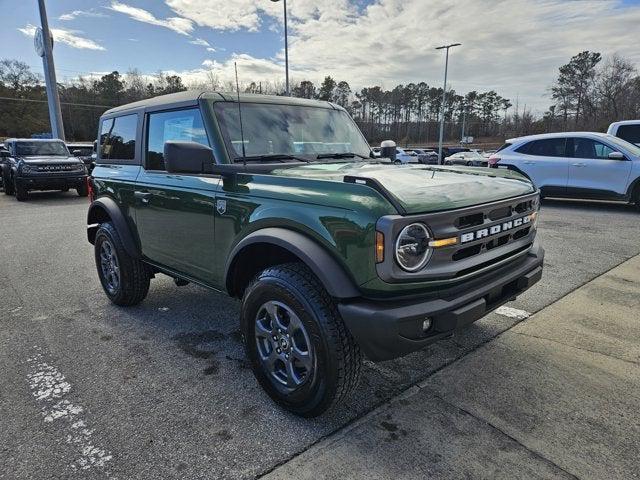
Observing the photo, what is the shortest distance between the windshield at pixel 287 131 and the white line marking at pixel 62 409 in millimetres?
1894

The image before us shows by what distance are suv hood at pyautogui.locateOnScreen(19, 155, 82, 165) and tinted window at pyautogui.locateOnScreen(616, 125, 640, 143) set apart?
1598 centimetres

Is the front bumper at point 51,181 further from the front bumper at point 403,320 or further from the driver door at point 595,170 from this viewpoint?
the front bumper at point 403,320

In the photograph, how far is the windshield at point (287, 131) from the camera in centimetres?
311

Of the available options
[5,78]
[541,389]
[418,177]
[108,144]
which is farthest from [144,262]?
[5,78]

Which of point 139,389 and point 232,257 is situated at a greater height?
point 232,257

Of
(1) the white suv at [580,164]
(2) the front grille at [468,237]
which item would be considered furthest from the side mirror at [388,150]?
(1) the white suv at [580,164]

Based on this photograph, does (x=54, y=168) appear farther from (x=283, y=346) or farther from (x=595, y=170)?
(x=595, y=170)

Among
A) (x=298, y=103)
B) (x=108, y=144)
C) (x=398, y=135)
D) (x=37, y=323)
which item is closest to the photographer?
(x=298, y=103)

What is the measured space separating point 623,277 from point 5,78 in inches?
2925

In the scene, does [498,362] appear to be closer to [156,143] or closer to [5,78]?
[156,143]

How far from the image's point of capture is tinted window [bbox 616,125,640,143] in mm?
10984

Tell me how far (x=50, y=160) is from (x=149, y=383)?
13.5 metres

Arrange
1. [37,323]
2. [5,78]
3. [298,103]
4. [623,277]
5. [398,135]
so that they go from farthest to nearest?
[398,135], [5,78], [623,277], [37,323], [298,103]

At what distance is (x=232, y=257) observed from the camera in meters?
2.78
